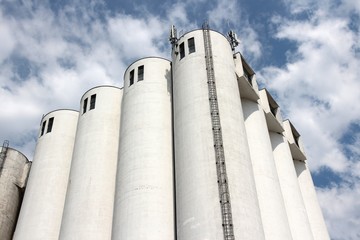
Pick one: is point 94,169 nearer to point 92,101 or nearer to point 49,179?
point 49,179

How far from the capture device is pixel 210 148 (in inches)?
1170

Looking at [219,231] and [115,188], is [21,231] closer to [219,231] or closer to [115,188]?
[115,188]

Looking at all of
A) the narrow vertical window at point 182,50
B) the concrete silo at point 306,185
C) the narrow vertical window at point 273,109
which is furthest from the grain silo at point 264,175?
the concrete silo at point 306,185

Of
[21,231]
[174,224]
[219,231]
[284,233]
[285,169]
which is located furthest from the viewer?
[285,169]

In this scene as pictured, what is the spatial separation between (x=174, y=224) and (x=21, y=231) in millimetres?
16267

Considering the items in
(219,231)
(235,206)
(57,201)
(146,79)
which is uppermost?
(146,79)

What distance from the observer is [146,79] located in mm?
38781

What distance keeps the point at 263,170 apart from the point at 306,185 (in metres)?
15.3

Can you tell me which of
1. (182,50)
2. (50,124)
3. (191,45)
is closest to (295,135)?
(191,45)

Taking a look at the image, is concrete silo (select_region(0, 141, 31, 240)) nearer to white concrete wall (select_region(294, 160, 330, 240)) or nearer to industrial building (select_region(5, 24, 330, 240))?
industrial building (select_region(5, 24, 330, 240))

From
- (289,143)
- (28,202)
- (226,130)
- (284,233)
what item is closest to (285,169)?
(289,143)

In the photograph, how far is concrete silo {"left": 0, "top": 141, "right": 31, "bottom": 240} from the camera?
43.0 meters

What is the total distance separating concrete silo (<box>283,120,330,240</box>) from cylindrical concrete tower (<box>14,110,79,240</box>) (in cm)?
2569

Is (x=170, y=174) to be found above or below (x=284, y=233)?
above
